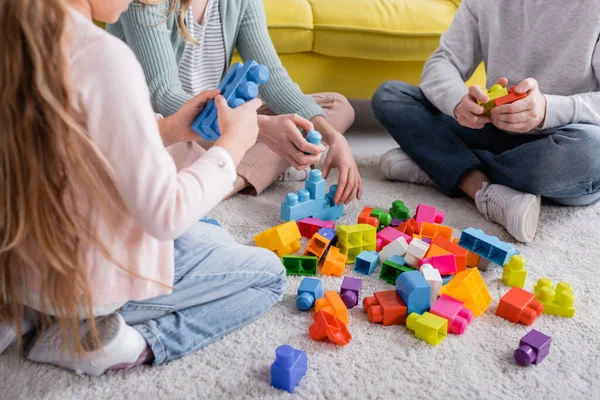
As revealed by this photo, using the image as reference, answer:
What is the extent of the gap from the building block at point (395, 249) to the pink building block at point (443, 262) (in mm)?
54

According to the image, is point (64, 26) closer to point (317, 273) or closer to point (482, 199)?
point (317, 273)

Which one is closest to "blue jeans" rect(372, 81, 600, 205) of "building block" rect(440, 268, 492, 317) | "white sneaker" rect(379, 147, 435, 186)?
"white sneaker" rect(379, 147, 435, 186)

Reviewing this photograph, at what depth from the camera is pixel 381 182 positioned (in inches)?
61.3

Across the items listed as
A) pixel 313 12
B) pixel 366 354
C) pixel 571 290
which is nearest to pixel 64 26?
pixel 366 354

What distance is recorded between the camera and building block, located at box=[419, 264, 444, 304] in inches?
39.2

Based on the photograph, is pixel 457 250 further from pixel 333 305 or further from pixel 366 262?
pixel 333 305

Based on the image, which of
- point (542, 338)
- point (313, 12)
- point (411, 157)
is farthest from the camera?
point (313, 12)

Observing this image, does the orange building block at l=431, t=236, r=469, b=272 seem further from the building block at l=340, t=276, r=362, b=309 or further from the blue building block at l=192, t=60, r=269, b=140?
the blue building block at l=192, t=60, r=269, b=140

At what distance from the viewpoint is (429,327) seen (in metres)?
0.92

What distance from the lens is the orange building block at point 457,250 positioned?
112cm

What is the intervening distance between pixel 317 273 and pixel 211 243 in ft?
0.86

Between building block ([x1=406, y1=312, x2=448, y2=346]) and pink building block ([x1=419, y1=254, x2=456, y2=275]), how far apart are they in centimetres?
16

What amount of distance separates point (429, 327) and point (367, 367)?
0.12 metres

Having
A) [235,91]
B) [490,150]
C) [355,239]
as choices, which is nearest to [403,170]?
[490,150]
